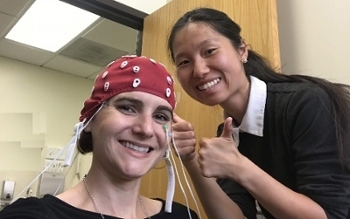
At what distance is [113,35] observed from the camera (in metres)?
2.59

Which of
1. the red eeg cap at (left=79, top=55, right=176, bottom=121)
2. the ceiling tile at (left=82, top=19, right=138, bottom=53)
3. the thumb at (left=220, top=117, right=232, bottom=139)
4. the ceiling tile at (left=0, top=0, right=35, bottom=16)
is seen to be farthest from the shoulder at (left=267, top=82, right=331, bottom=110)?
the ceiling tile at (left=0, top=0, right=35, bottom=16)

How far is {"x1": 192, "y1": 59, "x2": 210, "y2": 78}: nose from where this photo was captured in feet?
3.34

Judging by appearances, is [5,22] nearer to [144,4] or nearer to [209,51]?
[144,4]

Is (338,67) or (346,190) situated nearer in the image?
(346,190)

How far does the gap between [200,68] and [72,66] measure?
2227 millimetres

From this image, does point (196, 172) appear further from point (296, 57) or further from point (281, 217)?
point (296, 57)

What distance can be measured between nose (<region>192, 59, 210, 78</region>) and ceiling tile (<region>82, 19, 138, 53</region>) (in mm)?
1528

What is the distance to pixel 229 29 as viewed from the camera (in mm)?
1088

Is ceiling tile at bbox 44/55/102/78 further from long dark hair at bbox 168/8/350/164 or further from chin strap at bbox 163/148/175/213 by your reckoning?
chin strap at bbox 163/148/175/213

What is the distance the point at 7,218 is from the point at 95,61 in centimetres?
234

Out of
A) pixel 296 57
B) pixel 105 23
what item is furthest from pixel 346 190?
pixel 105 23

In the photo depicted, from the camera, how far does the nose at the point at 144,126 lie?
0.85m

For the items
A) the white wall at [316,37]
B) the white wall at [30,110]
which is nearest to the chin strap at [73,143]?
the white wall at [316,37]

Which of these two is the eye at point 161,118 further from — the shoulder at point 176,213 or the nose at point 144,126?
the shoulder at point 176,213
